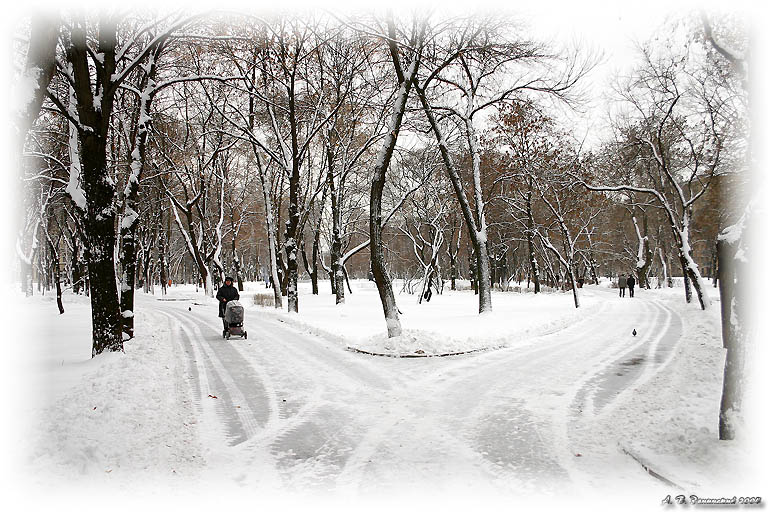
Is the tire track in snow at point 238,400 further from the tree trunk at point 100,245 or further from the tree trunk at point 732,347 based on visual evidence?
the tree trunk at point 732,347

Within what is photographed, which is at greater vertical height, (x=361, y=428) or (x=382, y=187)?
(x=382, y=187)

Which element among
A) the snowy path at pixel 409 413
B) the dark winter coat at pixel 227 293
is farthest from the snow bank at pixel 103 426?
the dark winter coat at pixel 227 293

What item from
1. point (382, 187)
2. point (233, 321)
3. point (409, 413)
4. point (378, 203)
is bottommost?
point (409, 413)

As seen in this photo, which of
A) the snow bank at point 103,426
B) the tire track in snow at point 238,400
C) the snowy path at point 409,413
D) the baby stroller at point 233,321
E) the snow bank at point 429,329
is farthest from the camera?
the baby stroller at point 233,321

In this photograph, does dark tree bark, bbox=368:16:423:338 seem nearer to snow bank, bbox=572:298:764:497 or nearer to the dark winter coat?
the dark winter coat

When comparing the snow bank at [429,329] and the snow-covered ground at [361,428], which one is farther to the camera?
the snow bank at [429,329]

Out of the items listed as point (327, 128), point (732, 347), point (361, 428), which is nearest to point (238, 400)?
point (361, 428)

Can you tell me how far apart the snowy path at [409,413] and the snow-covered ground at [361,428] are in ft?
0.11

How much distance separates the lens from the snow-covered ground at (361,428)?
4.85 meters

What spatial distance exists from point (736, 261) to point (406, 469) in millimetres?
4291

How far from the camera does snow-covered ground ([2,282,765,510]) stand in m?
4.85

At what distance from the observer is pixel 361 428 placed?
6.81m

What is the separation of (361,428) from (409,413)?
3.25 ft

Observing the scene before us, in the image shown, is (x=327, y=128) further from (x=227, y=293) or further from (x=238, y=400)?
(x=238, y=400)
